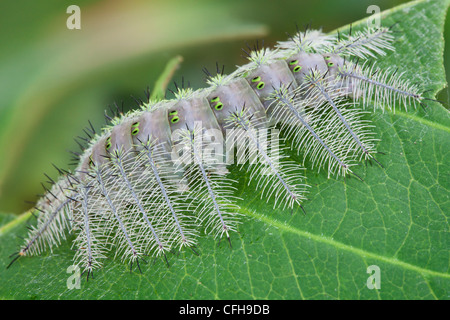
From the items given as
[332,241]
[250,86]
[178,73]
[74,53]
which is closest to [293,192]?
[332,241]

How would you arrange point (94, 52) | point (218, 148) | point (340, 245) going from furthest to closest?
point (94, 52)
point (218, 148)
point (340, 245)

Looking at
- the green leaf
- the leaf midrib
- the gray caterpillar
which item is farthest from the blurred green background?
the leaf midrib

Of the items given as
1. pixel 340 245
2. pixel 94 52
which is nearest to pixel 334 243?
pixel 340 245

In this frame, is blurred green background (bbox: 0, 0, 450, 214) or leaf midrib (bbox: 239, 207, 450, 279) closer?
leaf midrib (bbox: 239, 207, 450, 279)

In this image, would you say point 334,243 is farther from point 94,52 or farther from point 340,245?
point 94,52

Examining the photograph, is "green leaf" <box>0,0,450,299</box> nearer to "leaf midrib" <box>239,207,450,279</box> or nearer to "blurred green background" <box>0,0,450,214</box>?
"leaf midrib" <box>239,207,450,279</box>

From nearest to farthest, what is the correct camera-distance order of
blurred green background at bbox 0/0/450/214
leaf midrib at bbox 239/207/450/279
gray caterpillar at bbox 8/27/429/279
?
leaf midrib at bbox 239/207/450/279, gray caterpillar at bbox 8/27/429/279, blurred green background at bbox 0/0/450/214
